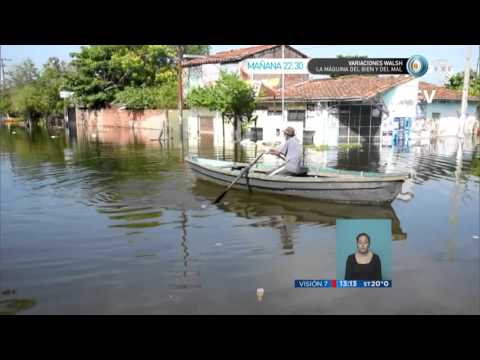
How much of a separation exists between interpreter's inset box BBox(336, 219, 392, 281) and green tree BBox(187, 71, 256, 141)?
21154mm

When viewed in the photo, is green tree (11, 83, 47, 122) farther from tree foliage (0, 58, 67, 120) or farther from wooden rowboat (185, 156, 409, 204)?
wooden rowboat (185, 156, 409, 204)

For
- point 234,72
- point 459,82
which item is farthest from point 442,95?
point 234,72

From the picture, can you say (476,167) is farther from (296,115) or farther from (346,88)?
(296,115)

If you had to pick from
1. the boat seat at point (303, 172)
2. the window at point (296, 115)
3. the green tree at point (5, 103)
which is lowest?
the boat seat at point (303, 172)

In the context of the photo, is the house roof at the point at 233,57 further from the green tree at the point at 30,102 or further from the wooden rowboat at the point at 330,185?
the green tree at the point at 30,102

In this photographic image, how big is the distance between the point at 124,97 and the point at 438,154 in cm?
2854

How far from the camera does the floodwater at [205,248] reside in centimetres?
499

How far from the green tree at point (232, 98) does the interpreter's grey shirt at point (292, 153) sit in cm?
1454

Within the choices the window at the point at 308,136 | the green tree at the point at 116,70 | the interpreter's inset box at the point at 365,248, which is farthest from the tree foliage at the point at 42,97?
the interpreter's inset box at the point at 365,248

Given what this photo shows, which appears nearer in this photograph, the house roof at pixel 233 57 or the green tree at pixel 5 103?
the house roof at pixel 233 57

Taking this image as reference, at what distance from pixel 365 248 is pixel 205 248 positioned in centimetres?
383

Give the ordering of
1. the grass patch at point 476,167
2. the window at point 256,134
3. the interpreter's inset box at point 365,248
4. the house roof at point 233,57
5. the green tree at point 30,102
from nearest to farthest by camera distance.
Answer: the interpreter's inset box at point 365,248
the grass patch at point 476,167
the window at point 256,134
the house roof at point 233,57
the green tree at point 30,102

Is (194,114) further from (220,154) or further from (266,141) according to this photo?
(220,154)
